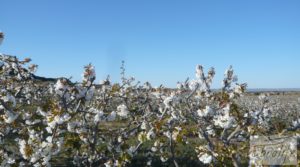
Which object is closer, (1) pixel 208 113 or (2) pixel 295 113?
(1) pixel 208 113

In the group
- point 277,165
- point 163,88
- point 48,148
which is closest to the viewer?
point 277,165

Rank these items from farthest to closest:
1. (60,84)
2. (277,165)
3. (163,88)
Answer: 1. (163,88)
2. (60,84)
3. (277,165)

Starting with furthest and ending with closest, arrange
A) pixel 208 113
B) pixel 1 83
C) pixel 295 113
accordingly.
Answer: pixel 295 113 < pixel 208 113 < pixel 1 83

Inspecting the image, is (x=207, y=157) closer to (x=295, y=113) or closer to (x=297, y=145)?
(x=297, y=145)

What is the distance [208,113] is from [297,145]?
227 centimetres

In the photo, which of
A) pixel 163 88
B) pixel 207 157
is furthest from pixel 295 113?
pixel 207 157

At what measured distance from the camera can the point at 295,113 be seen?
3834 centimetres

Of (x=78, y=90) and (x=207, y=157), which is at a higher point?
(x=78, y=90)

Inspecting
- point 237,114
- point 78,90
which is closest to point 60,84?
point 78,90

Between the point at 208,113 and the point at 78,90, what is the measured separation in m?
2.40

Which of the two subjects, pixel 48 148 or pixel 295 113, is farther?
pixel 295 113

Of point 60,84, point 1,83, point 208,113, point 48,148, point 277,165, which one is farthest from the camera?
point 208,113

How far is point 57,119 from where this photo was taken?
501 centimetres

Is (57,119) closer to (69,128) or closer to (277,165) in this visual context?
(69,128)
